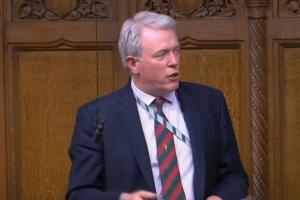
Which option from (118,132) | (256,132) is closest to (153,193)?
(118,132)

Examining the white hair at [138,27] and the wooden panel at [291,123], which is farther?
the wooden panel at [291,123]

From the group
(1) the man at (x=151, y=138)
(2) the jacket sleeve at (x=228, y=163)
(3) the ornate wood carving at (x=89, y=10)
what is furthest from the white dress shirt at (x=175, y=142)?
(3) the ornate wood carving at (x=89, y=10)

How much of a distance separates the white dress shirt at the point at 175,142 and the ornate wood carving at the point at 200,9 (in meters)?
1.37

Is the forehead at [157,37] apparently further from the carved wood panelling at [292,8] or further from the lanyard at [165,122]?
the carved wood panelling at [292,8]

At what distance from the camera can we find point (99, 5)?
5344 millimetres

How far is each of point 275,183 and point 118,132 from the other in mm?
1658

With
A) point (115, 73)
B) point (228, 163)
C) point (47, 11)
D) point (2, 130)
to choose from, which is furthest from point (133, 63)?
point (2, 130)

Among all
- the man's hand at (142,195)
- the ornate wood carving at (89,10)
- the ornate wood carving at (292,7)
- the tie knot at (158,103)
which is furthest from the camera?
the ornate wood carving at (89,10)

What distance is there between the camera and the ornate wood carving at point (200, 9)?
5285 millimetres

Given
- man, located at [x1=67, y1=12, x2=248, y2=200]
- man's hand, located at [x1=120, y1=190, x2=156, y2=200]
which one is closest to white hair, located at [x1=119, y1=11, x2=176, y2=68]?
man, located at [x1=67, y1=12, x2=248, y2=200]

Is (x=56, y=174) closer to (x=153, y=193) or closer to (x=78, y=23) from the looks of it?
(x=78, y=23)

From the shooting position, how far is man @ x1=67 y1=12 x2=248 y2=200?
383 cm

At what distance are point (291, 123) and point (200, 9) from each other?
738mm

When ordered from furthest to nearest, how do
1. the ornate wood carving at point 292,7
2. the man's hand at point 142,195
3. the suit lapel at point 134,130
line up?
the ornate wood carving at point 292,7 < the suit lapel at point 134,130 < the man's hand at point 142,195
